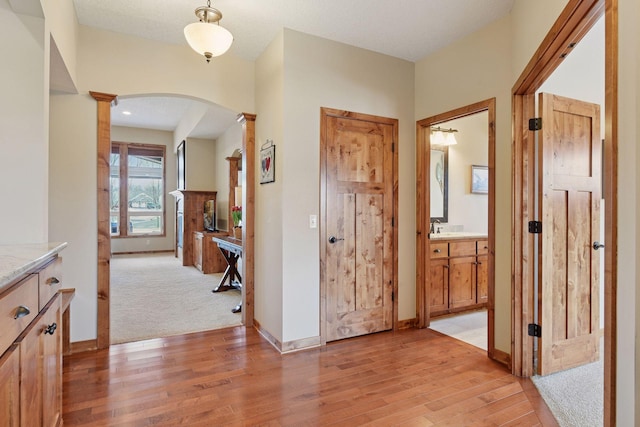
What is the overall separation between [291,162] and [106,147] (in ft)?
5.27

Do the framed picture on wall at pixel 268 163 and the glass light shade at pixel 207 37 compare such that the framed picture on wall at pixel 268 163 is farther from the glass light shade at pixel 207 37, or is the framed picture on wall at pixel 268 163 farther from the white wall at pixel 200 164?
the white wall at pixel 200 164

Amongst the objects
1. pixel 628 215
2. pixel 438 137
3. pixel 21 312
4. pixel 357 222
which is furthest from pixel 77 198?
pixel 438 137

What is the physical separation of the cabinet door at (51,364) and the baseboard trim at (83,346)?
1379 millimetres

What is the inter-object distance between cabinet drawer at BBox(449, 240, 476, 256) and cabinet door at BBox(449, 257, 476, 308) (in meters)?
0.07

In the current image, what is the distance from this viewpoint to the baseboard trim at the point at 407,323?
362 centimetres

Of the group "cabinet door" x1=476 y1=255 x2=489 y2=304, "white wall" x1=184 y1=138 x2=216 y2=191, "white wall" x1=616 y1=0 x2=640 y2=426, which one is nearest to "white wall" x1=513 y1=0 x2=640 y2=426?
"white wall" x1=616 y1=0 x2=640 y2=426

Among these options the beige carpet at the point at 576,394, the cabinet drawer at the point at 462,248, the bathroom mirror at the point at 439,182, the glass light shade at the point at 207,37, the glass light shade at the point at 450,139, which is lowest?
the beige carpet at the point at 576,394

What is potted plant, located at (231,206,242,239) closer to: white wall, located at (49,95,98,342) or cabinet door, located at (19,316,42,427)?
white wall, located at (49,95,98,342)

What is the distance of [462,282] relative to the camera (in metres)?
4.07

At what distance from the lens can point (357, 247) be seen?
11.1 ft

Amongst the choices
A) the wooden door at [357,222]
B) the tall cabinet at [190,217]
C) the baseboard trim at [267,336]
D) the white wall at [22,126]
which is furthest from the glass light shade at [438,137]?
the tall cabinet at [190,217]

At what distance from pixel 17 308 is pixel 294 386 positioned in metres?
1.77

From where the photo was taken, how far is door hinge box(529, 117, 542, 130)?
2.49 m

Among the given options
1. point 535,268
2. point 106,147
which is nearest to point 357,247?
point 535,268
